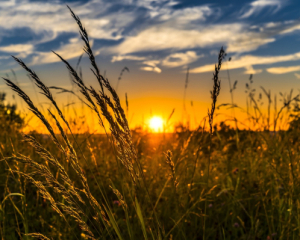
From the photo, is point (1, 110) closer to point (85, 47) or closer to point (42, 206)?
point (42, 206)

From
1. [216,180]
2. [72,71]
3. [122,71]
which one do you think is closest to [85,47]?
[72,71]

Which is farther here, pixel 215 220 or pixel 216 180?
pixel 216 180

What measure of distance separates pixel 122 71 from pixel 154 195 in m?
2.23

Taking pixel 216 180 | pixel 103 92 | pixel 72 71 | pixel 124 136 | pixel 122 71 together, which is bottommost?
pixel 216 180

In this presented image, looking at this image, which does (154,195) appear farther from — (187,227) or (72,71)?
(72,71)

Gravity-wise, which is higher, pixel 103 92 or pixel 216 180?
pixel 103 92

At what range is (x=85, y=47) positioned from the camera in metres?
1.21

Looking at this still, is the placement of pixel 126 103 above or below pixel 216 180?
above

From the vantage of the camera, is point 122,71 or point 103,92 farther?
point 122,71

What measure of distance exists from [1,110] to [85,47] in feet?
21.2

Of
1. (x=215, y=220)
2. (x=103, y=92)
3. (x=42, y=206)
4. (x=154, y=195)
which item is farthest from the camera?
(x=154, y=195)

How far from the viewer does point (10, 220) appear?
2783mm

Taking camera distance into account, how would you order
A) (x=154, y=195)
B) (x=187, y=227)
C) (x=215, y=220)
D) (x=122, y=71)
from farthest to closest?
(x=122, y=71), (x=154, y=195), (x=215, y=220), (x=187, y=227)

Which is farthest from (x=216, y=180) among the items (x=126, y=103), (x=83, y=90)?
(x=83, y=90)
